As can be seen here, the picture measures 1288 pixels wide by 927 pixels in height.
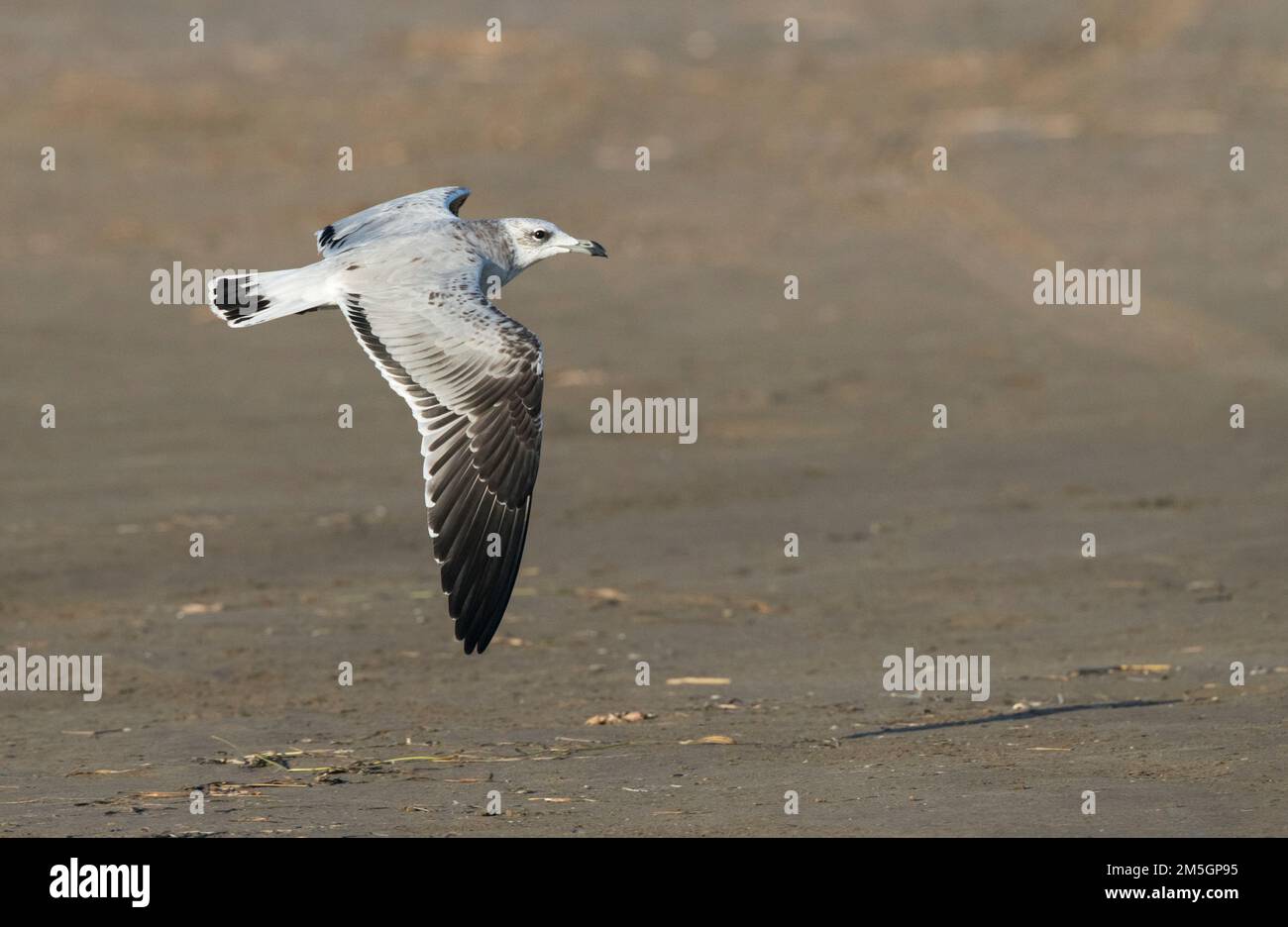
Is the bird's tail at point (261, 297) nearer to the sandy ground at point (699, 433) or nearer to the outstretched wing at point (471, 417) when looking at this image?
the outstretched wing at point (471, 417)

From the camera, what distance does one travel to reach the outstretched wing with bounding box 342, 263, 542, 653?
852 centimetres

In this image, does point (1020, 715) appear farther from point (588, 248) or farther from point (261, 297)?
point (261, 297)

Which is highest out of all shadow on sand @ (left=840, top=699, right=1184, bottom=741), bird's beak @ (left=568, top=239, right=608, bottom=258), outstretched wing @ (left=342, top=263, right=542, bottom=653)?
bird's beak @ (left=568, top=239, right=608, bottom=258)

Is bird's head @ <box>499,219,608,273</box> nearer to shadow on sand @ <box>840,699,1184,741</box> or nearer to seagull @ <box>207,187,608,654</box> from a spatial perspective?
seagull @ <box>207,187,608,654</box>

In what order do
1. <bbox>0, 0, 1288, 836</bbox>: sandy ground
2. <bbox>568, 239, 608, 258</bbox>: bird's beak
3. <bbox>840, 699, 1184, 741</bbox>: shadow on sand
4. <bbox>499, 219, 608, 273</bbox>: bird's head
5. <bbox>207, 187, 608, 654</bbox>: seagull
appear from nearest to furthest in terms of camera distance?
1. <bbox>0, 0, 1288, 836</bbox>: sandy ground
2. <bbox>840, 699, 1184, 741</bbox>: shadow on sand
3. <bbox>207, 187, 608, 654</bbox>: seagull
4. <bbox>568, 239, 608, 258</bbox>: bird's beak
5. <bbox>499, 219, 608, 273</bbox>: bird's head

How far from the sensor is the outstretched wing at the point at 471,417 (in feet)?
28.0

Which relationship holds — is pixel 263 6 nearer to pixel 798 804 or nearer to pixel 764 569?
pixel 764 569

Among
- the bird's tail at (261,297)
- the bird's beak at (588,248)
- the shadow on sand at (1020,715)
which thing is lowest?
the shadow on sand at (1020,715)

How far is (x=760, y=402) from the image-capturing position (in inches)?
623

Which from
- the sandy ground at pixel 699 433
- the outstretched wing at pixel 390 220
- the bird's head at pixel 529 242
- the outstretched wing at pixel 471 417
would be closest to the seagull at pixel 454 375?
the outstretched wing at pixel 471 417

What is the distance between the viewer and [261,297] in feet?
30.2

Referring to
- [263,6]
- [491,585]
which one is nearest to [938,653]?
[491,585]

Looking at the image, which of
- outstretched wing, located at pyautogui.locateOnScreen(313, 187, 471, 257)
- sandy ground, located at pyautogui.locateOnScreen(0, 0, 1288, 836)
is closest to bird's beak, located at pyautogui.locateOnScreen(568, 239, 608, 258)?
outstretched wing, located at pyautogui.locateOnScreen(313, 187, 471, 257)

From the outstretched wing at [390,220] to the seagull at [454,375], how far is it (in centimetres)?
45
